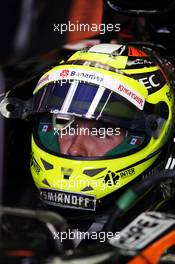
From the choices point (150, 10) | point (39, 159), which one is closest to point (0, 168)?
point (39, 159)

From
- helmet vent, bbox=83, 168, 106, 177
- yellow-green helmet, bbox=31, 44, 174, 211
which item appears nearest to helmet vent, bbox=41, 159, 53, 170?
yellow-green helmet, bbox=31, 44, 174, 211

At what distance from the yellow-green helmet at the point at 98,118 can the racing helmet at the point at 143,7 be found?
0.28 meters

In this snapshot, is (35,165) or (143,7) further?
(143,7)

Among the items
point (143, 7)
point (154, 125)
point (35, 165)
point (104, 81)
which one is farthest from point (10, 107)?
point (143, 7)

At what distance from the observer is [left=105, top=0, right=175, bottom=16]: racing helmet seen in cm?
232

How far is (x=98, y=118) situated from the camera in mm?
1889

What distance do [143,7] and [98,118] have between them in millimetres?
618

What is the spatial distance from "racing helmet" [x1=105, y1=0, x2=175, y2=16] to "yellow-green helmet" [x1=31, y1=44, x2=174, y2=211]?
284mm

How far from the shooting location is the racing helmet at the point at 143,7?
2322mm

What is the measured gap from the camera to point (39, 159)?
197 centimetres

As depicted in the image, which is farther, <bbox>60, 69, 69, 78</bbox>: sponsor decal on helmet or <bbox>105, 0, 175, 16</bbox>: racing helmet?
<bbox>105, 0, 175, 16</bbox>: racing helmet

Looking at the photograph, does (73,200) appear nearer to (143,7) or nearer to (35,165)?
(35,165)

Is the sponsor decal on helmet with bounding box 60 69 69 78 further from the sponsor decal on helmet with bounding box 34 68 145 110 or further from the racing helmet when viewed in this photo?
the racing helmet

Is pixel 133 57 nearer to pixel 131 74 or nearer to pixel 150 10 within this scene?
pixel 131 74
